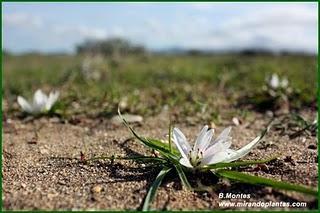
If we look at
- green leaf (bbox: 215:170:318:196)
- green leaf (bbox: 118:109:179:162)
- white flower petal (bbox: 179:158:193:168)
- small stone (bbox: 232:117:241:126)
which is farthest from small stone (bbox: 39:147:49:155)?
small stone (bbox: 232:117:241:126)

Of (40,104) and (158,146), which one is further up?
(40,104)

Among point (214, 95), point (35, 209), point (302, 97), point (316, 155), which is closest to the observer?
point (35, 209)

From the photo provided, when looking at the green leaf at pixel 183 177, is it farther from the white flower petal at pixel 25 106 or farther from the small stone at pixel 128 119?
the white flower petal at pixel 25 106

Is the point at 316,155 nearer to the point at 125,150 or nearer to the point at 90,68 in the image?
the point at 125,150

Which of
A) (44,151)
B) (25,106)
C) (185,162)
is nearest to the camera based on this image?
(185,162)

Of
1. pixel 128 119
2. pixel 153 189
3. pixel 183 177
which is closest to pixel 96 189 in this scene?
pixel 153 189

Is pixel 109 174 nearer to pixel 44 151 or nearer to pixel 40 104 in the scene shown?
pixel 44 151

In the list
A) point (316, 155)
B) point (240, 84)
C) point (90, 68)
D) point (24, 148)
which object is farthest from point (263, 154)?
point (90, 68)
